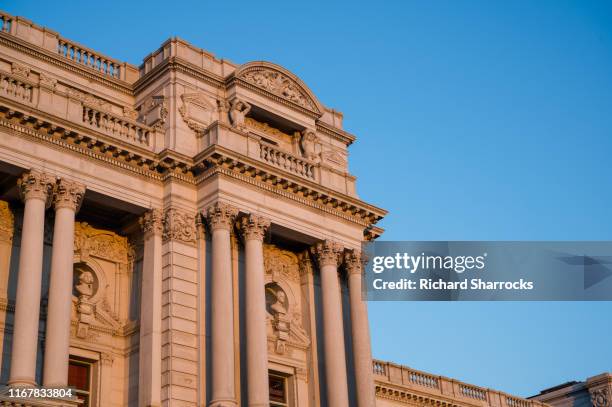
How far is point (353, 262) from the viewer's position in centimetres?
3950

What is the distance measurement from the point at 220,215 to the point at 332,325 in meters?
6.12

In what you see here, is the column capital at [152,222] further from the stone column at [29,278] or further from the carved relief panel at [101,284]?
the stone column at [29,278]

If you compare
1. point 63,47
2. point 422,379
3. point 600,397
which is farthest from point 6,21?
point 600,397

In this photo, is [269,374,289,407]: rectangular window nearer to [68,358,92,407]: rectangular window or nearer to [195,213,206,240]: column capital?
[195,213,206,240]: column capital

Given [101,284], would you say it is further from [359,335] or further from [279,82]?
[279,82]

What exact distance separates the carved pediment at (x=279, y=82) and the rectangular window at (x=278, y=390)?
1125cm

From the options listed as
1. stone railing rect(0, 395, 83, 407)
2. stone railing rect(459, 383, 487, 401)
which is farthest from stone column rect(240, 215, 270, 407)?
stone railing rect(459, 383, 487, 401)

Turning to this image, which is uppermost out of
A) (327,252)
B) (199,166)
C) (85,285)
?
(199,166)

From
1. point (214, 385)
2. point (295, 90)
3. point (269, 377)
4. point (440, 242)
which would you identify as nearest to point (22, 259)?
point (214, 385)

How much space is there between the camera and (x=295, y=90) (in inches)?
1657

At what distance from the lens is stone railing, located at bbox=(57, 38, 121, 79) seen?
38.5m

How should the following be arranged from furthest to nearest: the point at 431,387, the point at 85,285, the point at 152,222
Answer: the point at 431,387
the point at 152,222
the point at 85,285

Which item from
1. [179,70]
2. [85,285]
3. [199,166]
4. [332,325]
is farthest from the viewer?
[179,70]

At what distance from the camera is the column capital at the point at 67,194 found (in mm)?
32562
